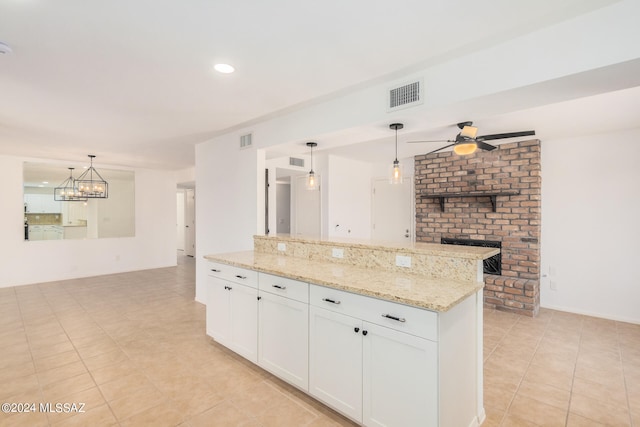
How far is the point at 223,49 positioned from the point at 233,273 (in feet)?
6.16

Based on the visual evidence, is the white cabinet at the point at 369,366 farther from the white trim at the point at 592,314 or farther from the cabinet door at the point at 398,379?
the white trim at the point at 592,314

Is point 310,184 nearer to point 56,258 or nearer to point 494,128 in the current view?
point 494,128

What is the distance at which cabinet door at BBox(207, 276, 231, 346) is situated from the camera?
9.92ft

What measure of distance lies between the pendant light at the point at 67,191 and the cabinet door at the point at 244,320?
5.33m

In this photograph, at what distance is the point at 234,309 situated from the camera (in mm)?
2932

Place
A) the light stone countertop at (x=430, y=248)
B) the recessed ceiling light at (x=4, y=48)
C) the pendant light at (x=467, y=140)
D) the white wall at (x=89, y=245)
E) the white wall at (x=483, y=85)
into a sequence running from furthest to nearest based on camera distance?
the white wall at (x=89, y=245)
the pendant light at (x=467, y=140)
the light stone countertop at (x=430, y=248)
the recessed ceiling light at (x=4, y=48)
the white wall at (x=483, y=85)

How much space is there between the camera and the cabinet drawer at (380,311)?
1.63 m

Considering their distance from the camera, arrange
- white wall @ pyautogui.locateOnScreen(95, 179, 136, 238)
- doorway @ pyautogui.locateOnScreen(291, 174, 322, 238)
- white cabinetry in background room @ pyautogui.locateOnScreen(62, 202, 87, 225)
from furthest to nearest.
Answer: white wall @ pyautogui.locateOnScreen(95, 179, 136, 238)
white cabinetry in background room @ pyautogui.locateOnScreen(62, 202, 87, 225)
doorway @ pyautogui.locateOnScreen(291, 174, 322, 238)

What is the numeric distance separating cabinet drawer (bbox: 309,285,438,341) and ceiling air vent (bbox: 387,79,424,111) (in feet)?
4.84

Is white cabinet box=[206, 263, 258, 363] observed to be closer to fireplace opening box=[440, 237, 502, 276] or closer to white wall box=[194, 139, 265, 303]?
white wall box=[194, 139, 265, 303]

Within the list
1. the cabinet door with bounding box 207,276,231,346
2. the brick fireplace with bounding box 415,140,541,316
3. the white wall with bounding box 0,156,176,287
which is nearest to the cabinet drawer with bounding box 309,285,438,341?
the cabinet door with bounding box 207,276,231,346

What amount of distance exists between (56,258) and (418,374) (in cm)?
744

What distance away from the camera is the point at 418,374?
167 centimetres

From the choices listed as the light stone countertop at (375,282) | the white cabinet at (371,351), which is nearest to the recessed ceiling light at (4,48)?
the light stone countertop at (375,282)
